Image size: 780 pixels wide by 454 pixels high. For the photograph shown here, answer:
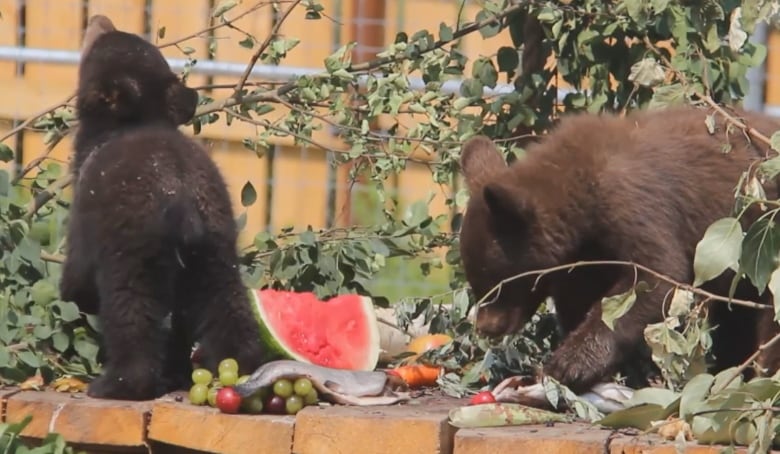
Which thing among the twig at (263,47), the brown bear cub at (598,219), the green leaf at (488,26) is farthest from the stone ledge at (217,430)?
the green leaf at (488,26)

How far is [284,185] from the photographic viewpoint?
10383 mm

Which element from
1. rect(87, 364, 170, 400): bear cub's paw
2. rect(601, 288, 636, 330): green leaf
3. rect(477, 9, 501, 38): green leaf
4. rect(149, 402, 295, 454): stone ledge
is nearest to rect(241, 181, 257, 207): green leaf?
rect(477, 9, 501, 38): green leaf

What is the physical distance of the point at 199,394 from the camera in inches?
218

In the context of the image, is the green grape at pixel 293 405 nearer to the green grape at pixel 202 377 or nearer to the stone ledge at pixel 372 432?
the stone ledge at pixel 372 432

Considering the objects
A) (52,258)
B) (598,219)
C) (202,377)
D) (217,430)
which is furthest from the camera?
(52,258)

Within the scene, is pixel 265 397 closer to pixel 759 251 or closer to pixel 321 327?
pixel 321 327

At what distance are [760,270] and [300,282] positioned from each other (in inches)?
112

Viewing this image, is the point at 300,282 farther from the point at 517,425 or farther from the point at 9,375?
the point at 517,425

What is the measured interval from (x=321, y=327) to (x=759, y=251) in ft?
7.87

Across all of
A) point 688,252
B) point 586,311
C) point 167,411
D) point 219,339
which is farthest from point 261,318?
point 688,252

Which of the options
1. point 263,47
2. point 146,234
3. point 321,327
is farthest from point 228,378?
point 263,47

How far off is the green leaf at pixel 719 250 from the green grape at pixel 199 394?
1.82 metres

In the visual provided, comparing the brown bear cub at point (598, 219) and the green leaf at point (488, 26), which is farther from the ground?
the green leaf at point (488, 26)

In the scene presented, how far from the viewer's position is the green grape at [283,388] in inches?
213
